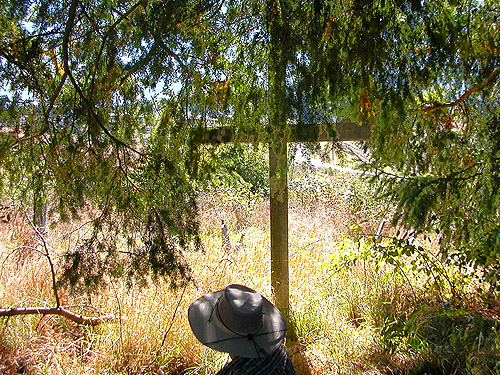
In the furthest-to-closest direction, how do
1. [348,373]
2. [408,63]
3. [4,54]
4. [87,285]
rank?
[348,373] → [87,285] → [4,54] → [408,63]

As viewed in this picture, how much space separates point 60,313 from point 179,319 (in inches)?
30.8

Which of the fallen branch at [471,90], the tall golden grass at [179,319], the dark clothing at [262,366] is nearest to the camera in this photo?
the dark clothing at [262,366]

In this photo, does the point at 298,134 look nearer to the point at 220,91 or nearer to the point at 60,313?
the point at 220,91

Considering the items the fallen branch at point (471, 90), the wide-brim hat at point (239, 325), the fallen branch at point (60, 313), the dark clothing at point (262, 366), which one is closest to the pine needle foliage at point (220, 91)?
the fallen branch at point (471, 90)

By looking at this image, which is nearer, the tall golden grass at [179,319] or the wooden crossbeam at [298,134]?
the wooden crossbeam at [298,134]

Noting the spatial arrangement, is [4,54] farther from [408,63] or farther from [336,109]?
[408,63]

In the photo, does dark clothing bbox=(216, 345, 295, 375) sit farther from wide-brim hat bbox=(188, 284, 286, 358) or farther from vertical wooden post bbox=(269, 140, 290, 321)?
vertical wooden post bbox=(269, 140, 290, 321)

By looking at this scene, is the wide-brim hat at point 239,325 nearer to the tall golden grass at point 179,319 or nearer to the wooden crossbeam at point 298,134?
the tall golden grass at point 179,319

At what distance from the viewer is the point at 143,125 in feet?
8.05

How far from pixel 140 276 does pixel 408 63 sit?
1.58 metres

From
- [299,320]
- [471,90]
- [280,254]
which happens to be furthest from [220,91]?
[299,320]

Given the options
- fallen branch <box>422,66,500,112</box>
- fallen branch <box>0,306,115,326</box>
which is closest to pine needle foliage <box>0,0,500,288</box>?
fallen branch <box>422,66,500,112</box>

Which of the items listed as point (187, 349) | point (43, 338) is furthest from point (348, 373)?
point (43, 338)

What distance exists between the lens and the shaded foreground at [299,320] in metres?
2.75
